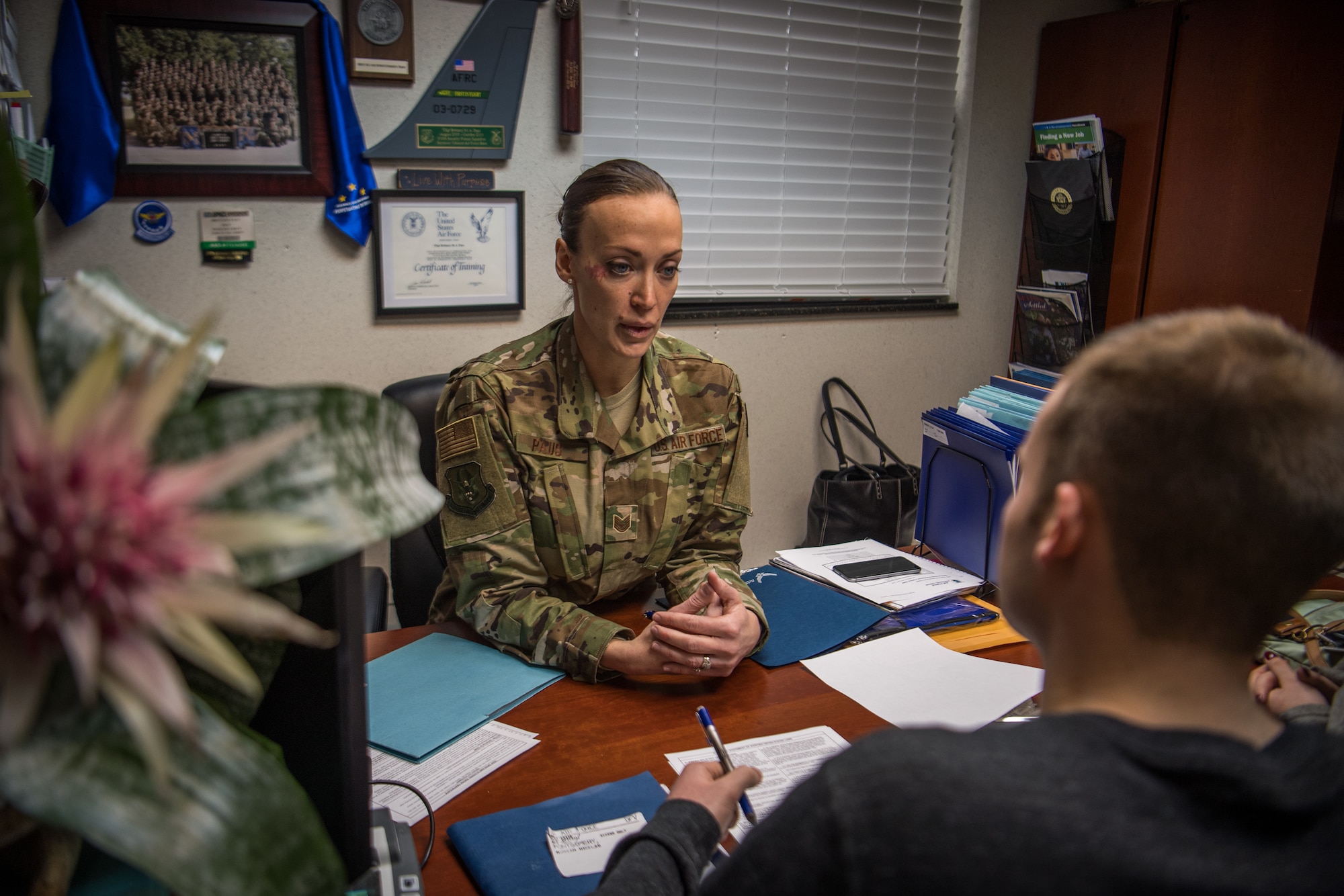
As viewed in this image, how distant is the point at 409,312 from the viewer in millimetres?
2424

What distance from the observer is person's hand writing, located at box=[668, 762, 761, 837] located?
2.97 feet

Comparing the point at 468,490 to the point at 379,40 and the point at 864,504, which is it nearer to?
the point at 379,40

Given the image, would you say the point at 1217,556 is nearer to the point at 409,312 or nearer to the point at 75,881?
the point at 75,881

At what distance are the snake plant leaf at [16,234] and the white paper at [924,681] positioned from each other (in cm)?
109

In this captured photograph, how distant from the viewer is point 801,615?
1.54m

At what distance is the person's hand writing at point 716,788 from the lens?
2.97 feet

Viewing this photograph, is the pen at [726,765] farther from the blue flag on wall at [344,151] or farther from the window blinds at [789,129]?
the window blinds at [789,129]

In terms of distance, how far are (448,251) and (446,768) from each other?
1627 millimetres

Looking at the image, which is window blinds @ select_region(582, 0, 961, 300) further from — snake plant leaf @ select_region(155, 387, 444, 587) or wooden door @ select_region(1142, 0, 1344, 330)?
snake plant leaf @ select_region(155, 387, 444, 587)

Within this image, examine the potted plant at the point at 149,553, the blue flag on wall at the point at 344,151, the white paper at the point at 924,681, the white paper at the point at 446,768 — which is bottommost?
the white paper at the point at 446,768

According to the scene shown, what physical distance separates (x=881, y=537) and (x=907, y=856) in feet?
7.44

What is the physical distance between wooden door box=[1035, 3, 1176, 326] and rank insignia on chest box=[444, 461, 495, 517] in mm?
2076

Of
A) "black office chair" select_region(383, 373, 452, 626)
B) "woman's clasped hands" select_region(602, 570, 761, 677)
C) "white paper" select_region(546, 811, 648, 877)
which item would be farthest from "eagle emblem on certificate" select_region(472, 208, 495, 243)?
"white paper" select_region(546, 811, 648, 877)

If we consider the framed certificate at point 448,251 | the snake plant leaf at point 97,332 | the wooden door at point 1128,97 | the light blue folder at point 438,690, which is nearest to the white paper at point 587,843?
the light blue folder at point 438,690
